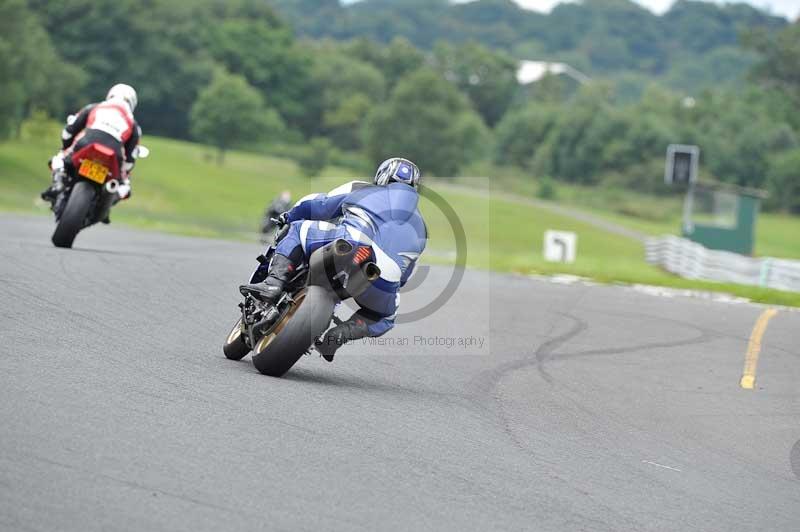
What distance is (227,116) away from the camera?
325ft

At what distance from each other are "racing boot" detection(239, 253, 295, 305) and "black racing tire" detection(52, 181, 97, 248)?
6.15 m

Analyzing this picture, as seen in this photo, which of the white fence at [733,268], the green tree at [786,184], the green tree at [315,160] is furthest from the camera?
the green tree at [786,184]

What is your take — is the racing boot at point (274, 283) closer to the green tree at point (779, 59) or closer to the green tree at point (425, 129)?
the green tree at point (425, 129)

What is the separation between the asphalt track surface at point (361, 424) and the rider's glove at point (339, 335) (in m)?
0.23

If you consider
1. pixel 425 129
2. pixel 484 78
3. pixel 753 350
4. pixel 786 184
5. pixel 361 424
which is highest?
pixel 484 78

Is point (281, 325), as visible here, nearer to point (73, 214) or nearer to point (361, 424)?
point (361, 424)

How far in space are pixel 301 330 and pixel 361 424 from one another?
42.0 inches

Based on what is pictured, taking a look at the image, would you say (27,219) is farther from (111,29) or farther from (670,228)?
(111,29)

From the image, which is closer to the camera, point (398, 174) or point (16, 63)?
point (398, 174)

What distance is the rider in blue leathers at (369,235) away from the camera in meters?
8.10

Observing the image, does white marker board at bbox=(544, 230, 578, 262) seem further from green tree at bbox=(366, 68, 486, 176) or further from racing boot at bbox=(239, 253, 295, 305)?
green tree at bbox=(366, 68, 486, 176)

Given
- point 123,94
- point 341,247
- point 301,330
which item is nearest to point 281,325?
point 301,330

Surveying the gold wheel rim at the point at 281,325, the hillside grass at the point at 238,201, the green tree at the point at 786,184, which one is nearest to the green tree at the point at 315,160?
the hillside grass at the point at 238,201

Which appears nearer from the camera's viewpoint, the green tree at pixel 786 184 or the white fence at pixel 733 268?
the white fence at pixel 733 268
